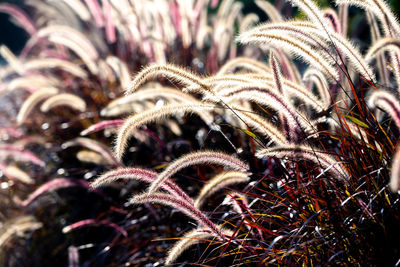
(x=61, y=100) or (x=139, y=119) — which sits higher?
(x=139, y=119)

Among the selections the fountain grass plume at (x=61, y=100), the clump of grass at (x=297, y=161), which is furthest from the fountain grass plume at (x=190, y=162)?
the fountain grass plume at (x=61, y=100)

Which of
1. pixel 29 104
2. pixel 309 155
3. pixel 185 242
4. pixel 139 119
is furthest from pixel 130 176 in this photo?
pixel 29 104

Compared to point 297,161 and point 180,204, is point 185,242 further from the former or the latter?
point 297,161

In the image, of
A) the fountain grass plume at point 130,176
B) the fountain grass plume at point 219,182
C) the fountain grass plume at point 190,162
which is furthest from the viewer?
the fountain grass plume at point 219,182

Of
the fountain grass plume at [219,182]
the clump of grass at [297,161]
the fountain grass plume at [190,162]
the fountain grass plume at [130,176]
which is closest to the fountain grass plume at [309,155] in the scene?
the clump of grass at [297,161]

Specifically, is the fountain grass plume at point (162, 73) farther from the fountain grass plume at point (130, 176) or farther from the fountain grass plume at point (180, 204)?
the fountain grass plume at point (180, 204)

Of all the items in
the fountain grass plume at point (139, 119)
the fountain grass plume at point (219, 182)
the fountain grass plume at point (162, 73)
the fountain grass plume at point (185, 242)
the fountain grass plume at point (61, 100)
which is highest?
the fountain grass plume at point (162, 73)

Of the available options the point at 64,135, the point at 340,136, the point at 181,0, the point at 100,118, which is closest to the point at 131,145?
the point at 100,118

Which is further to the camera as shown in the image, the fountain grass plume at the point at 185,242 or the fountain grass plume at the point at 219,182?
the fountain grass plume at the point at 219,182

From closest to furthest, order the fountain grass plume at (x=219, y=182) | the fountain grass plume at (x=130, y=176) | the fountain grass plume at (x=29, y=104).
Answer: the fountain grass plume at (x=130, y=176)
the fountain grass plume at (x=219, y=182)
the fountain grass plume at (x=29, y=104)

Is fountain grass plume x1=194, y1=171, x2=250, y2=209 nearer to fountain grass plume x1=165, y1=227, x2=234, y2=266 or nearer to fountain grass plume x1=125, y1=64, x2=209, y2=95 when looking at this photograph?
fountain grass plume x1=165, y1=227, x2=234, y2=266

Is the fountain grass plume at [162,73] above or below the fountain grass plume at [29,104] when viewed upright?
above

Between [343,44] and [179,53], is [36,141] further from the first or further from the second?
[343,44]
